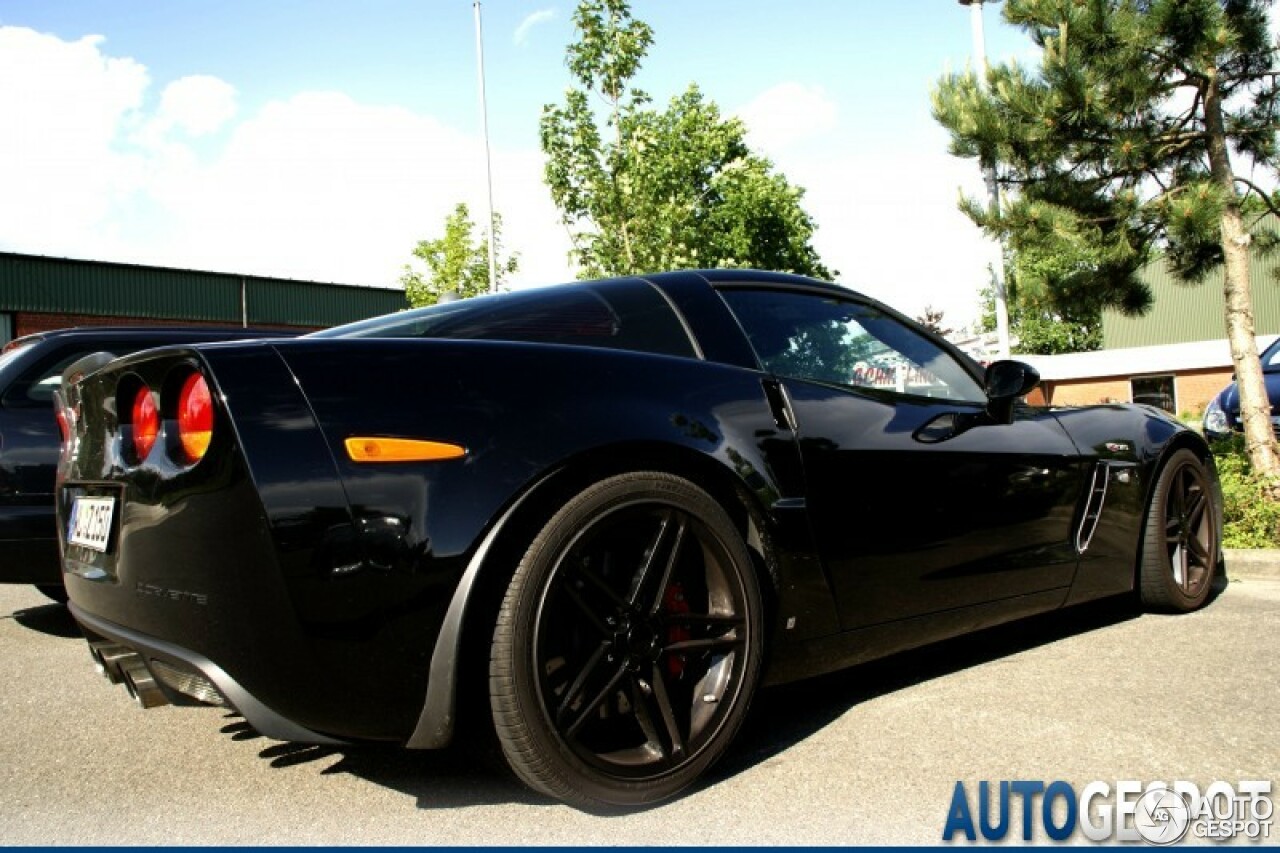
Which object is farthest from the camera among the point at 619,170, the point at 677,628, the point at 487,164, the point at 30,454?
the point at 487,164

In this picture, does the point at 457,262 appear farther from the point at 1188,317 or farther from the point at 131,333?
the point at 1188,317

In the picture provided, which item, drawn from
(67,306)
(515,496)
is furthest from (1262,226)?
(67,306)

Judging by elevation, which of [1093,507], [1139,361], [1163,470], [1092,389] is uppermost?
[1139,361]

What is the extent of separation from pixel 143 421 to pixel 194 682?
58 centimetres

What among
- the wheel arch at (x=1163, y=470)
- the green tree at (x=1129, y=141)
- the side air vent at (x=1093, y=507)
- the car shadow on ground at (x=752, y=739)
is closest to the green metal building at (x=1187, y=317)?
the green tree at (x=1129, y=141)

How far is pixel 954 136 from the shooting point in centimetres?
725

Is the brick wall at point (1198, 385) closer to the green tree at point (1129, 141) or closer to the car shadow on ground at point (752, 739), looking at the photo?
the green tree at point (1129, 141)

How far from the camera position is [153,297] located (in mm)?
30078

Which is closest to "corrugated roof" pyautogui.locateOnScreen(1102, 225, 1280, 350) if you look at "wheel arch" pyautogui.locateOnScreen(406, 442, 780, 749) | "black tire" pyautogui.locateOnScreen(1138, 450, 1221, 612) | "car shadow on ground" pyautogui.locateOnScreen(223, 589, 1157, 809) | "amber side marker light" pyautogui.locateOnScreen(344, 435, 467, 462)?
"black tire" pyautogui.locateOnScreen(1138, 450, 1221, 612)

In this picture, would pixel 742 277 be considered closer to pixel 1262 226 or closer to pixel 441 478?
pixel 441 478

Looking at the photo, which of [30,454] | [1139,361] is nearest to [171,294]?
[30,454]

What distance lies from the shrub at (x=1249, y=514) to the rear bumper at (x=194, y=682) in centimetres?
548

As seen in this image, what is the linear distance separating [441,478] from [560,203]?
12661 mm

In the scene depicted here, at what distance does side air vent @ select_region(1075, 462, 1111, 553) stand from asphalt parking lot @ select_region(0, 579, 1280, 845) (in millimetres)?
400
